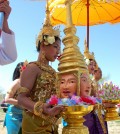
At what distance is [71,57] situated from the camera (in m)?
2.12

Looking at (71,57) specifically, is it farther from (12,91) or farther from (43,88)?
(12,91)

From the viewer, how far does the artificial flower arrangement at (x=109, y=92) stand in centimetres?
291

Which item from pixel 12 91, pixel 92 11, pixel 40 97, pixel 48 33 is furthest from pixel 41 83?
pixel 92 11

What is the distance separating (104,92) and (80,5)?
3099 mm

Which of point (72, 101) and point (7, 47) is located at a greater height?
point (7, 47)

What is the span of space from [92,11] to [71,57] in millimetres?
3953

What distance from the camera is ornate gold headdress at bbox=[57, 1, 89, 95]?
2.07 metres

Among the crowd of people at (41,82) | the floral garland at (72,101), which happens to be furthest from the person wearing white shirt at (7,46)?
the floral garland at (72,101)

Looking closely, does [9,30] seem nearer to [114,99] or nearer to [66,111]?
[66,111]

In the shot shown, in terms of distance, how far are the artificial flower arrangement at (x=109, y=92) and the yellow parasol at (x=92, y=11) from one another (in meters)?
2.73

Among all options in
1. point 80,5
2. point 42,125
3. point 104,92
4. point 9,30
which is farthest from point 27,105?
point 80,5

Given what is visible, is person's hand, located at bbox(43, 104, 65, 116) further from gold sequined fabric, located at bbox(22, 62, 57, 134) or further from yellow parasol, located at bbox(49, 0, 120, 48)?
yellow parasol, located at bbox(49, 0, 120, 48)

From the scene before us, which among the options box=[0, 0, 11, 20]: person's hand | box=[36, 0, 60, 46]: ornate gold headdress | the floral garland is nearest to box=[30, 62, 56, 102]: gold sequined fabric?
box=[36, 0, 60, 46]: ornate gold headdress

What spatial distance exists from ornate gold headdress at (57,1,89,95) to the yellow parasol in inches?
128
